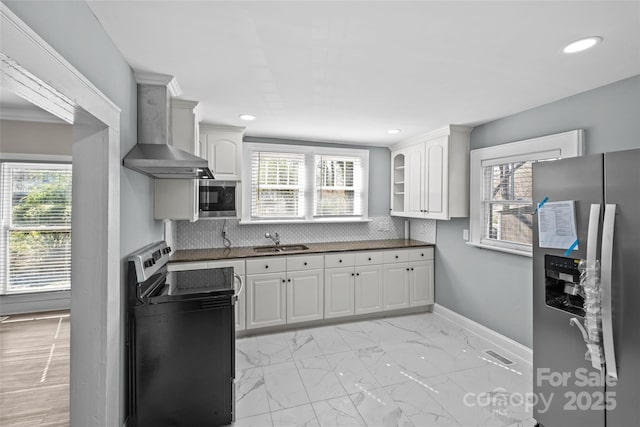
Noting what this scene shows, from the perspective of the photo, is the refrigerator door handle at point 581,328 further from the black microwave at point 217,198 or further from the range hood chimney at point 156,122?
the black microwave at point 217,198

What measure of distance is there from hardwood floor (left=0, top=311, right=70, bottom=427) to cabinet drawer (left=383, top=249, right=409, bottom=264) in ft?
10.8

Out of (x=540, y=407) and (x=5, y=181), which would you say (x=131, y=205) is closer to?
(x=540, y=407)

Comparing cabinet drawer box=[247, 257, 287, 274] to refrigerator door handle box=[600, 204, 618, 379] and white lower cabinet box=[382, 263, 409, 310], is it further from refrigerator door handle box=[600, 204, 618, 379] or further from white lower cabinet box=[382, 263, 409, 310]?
refrigerator door handle box=[600, 204, 618, 379]

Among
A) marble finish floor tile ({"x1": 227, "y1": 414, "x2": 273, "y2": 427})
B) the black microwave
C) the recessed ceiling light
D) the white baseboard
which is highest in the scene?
the recessed ceiling light

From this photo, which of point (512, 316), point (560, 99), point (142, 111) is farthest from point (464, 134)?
point (142, 111)

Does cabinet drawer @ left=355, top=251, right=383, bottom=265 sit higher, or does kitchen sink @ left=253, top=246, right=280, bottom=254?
kitchen sink @ left=253, top=246, right=280, bottom=254

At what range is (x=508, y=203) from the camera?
3.12 meters

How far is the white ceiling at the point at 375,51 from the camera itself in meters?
1.44

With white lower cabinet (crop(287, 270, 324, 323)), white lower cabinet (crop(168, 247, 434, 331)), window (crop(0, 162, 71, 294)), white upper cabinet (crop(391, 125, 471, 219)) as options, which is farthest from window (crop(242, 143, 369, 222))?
window (crop(0, 162, 71, 294))

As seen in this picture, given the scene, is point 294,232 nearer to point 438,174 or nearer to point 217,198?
point 217,198

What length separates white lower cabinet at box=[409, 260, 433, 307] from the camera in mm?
4086

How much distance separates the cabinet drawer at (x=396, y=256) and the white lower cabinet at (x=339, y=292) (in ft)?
1.63

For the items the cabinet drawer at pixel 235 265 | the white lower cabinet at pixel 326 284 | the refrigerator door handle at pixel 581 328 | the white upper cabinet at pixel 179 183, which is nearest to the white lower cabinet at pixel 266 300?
the white lower cabinet at pixel 326 284

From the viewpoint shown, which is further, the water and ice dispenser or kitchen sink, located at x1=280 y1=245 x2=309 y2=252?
kitchen sink, located at x1=280 y1=245 x2=309 y2=252
